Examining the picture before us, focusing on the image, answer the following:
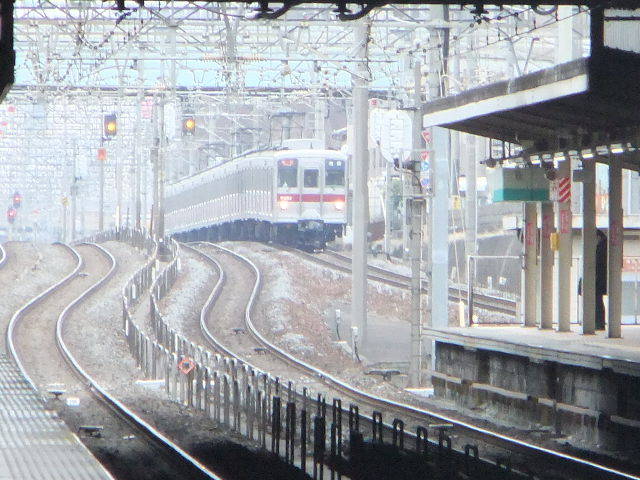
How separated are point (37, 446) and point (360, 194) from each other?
1503 centimetres

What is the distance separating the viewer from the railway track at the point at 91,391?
14031 mm

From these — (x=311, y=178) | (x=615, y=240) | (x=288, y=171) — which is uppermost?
(x=288, y=171)

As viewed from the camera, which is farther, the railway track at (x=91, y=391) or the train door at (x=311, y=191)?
the train door at (x=311, y=191)

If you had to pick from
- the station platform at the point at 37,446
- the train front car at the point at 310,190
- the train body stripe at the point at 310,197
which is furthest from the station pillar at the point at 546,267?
the train body stripe at the point at 310,197

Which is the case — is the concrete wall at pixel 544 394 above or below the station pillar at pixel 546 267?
below

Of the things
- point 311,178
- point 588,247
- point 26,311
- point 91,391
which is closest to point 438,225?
point 588,247

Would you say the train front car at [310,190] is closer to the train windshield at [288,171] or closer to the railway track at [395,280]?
→ the train windshield at [288,171]

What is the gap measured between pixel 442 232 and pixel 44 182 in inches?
3371

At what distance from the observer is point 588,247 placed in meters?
19.0

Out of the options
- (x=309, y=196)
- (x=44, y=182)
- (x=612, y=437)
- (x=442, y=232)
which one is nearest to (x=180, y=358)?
(x=442, y=232)

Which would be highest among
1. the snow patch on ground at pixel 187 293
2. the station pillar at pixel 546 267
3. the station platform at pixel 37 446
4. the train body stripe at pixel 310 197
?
the train body stripe at pixel 310 197

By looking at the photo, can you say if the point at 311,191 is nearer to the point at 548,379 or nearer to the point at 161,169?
the point at 161,169

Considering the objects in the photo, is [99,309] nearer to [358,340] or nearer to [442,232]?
[358,340]

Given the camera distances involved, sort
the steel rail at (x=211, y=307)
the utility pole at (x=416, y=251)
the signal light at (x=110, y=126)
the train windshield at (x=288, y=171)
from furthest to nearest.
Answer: the train windshield at (x=288, y=171)
the signal light at (x=110, y=126)
the steel rail at (x=211, y=307)
the utility pole at (x=416, y=251)
